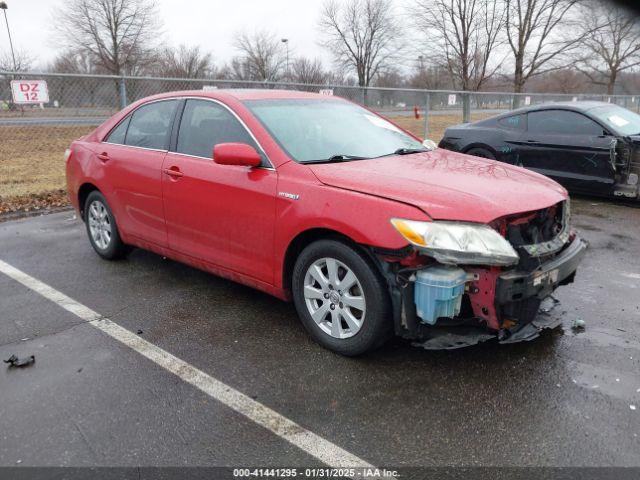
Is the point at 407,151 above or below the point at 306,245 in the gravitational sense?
above

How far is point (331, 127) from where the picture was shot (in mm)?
4043

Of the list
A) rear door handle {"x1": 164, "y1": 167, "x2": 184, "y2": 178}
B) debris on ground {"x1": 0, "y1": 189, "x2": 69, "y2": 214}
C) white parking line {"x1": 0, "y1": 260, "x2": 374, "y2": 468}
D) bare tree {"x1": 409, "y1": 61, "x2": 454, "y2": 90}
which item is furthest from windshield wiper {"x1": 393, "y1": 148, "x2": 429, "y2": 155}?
bare tree {"x1": 409, "y1": 61, "x2": 454, "y2": 90}

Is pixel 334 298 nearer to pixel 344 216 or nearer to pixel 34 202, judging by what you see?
pixel 344 216

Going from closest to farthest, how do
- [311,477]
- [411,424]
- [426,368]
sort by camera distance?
[311,477], [411,424], [426,368]

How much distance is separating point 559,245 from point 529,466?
1.42 m

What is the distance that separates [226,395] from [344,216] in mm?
1217

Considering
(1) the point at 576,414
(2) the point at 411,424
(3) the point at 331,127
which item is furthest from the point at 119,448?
(3) the point at 331,127

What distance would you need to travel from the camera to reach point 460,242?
2795mm

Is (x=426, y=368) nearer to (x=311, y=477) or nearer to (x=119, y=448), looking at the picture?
(x=311, y=477)

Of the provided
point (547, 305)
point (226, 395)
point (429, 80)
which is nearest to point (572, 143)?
point (547, 305)

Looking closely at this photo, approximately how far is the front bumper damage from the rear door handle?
2066 millimetres

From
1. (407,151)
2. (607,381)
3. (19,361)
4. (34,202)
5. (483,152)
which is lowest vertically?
(607,381)

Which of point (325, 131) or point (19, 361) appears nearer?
point (19, 361)

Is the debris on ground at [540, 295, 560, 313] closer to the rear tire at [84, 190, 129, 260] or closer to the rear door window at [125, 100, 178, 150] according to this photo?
the rear door window at [125, 100, 178, 150]
